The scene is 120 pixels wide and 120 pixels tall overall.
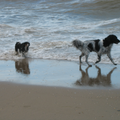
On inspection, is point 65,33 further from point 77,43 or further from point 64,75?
point 64,75

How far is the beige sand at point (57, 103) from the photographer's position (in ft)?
9.61

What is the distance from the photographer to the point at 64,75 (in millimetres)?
5086

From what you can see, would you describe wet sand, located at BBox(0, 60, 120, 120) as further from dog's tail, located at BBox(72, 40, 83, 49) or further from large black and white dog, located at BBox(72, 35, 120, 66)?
dog's tail, located at BBox(72, 40, 83, 49)

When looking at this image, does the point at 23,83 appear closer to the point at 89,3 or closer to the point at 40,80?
the point at 40,80

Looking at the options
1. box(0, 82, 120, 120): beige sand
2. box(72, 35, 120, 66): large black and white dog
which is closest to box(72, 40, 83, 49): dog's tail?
box(72, 35, 120, 66): large black and white dog

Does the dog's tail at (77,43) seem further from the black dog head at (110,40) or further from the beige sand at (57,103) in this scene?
the beige sand at (57,103)

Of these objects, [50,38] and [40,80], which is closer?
[40,80]

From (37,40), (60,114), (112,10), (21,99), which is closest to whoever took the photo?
(60,114)

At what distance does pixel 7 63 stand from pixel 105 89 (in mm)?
4022

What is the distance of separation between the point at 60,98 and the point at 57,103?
0.21m

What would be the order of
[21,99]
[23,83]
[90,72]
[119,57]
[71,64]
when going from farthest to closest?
[119,57] → [71,64] → [90,72] → [23,83] → [21,99]

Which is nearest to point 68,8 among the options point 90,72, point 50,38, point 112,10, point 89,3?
point 89,3

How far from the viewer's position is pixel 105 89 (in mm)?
3992

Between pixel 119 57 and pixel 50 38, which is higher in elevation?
pixel 50 38
